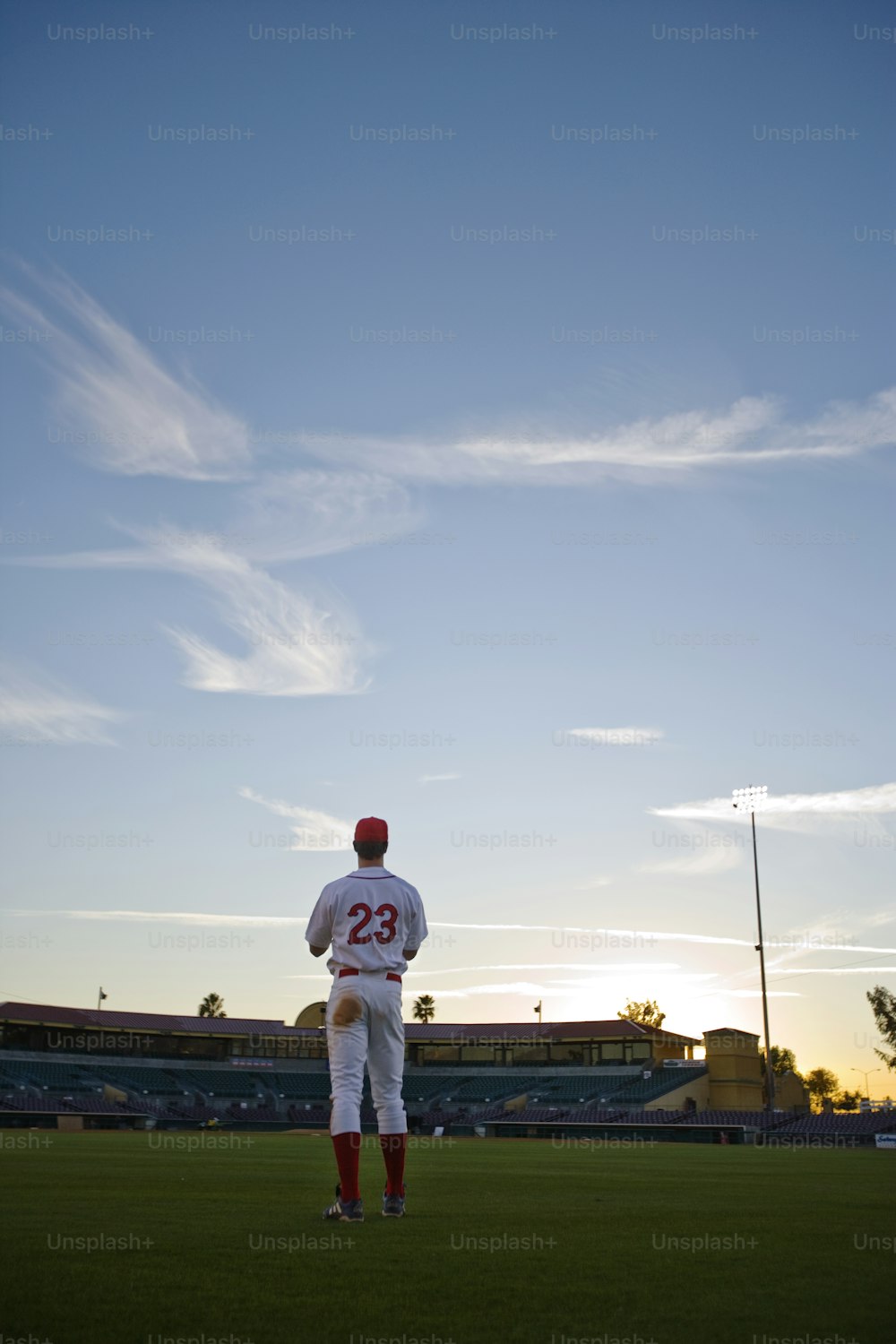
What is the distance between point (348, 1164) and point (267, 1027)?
8803 cm

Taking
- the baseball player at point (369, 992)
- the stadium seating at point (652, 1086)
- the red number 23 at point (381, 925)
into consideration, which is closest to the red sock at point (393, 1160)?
the baseball player at point (369, 992)

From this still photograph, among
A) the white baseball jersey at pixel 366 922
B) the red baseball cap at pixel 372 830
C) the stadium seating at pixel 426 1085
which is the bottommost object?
the stadium seating at pixel 426 1085

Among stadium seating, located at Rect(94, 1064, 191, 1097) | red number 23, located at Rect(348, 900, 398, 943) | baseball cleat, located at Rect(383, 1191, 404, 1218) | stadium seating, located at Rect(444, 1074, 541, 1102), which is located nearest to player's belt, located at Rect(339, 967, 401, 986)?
red number 23, located at Rect(348, 900, 398, 943)

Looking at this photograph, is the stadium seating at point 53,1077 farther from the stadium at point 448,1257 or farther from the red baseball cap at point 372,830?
the red baseball cap at point 372,830

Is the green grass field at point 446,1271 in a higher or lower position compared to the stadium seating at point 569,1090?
higher

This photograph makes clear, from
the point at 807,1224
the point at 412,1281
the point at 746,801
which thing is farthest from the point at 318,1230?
the point at 746,801

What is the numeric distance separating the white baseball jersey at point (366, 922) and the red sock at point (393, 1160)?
109 cm

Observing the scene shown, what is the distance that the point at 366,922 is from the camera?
766cm

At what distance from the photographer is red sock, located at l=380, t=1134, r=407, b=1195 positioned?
7.52m

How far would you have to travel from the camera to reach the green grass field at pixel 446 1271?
3.94m

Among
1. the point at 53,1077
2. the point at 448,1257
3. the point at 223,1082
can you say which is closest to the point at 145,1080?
the point at 223,1082

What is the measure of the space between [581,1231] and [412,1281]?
2.52 metres

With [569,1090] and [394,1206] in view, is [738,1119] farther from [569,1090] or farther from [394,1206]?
[394,1206]

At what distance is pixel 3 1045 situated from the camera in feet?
249
